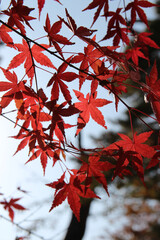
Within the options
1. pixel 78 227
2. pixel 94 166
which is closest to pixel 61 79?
pixel 94 166

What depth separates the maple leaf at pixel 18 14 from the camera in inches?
20.2

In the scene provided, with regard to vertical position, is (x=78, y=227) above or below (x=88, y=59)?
below

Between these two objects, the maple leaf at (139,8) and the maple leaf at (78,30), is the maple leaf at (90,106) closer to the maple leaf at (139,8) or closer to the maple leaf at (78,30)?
the maple leaf at (78,30)

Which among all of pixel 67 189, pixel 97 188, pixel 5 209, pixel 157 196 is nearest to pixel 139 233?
pixel 157 196

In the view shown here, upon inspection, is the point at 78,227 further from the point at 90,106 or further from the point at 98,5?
the point at 98,5

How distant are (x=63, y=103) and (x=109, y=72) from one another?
16 centimetres

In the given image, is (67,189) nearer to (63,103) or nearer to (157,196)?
(63,103)

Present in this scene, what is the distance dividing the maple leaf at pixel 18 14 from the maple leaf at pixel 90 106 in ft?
0.85

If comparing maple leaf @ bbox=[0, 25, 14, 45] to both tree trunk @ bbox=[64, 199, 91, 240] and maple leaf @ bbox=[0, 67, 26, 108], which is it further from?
tree trunk @ bbox=[64, 199, 91, 240]

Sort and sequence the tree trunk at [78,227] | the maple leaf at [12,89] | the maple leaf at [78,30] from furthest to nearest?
the tree trunk at [78,227], the maple leaf at [12,89], the maple leaf at [78,30]

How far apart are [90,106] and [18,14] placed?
1.14 feet

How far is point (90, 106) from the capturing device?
0.67m

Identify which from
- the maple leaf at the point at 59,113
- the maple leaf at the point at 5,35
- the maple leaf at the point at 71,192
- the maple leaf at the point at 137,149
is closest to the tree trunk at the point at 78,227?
the maple leaf at the point at 71,192

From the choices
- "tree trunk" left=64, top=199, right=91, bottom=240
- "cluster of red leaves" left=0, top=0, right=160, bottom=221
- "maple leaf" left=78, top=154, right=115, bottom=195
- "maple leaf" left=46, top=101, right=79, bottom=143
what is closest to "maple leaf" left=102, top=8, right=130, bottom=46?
"cluster of red leaves" left=0, top=0, right=160, bottom=221
